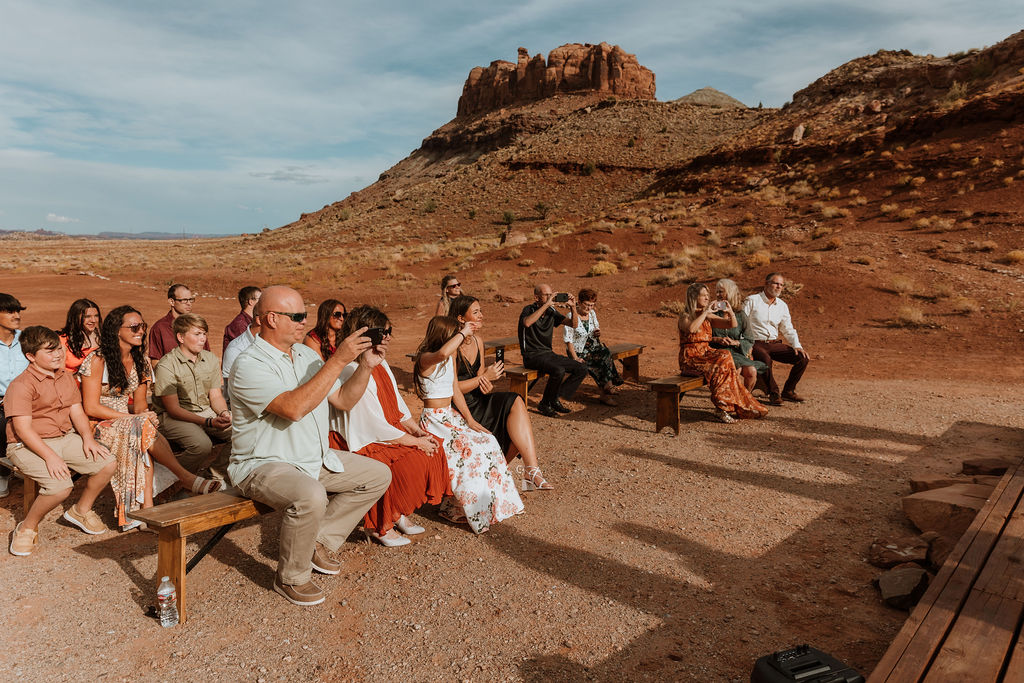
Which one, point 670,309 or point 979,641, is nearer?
point 979,641

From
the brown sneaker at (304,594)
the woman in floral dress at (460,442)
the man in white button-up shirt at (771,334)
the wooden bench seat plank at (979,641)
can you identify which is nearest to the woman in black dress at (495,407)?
the woman in floral dress at (460,442)

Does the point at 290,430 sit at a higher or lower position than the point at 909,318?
higher

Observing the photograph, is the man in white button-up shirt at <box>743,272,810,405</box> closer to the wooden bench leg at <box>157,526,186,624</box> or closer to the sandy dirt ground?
the sandy dirt ground

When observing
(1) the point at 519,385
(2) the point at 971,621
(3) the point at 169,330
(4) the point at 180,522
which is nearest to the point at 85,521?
(4) the point at 180,522

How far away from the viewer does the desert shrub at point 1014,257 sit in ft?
55.5

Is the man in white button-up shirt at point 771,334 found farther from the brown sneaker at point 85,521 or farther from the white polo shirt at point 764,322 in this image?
the brown sneaker at point 85,521

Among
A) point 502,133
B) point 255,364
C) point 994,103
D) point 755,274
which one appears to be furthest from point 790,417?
point 502,133

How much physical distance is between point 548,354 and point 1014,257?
14.8 meters

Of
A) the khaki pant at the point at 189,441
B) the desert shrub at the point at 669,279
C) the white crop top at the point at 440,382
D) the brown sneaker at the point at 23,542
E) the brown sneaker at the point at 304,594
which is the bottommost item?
the brown sneaker at the point at 304,594

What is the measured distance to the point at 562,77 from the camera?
9406 centimetres

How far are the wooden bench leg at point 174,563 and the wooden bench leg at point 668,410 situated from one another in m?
5.07

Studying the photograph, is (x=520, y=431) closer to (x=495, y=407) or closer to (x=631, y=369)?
(x=495, y=407)

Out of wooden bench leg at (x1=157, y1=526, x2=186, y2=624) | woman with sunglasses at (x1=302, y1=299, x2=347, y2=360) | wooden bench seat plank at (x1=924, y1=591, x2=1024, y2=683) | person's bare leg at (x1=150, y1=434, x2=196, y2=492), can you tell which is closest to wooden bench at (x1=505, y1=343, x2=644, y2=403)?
woman with sunglasses at (x1=302, y1=299, x2=347, y2=360)

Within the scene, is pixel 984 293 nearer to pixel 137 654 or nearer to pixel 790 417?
pixel 790 417
